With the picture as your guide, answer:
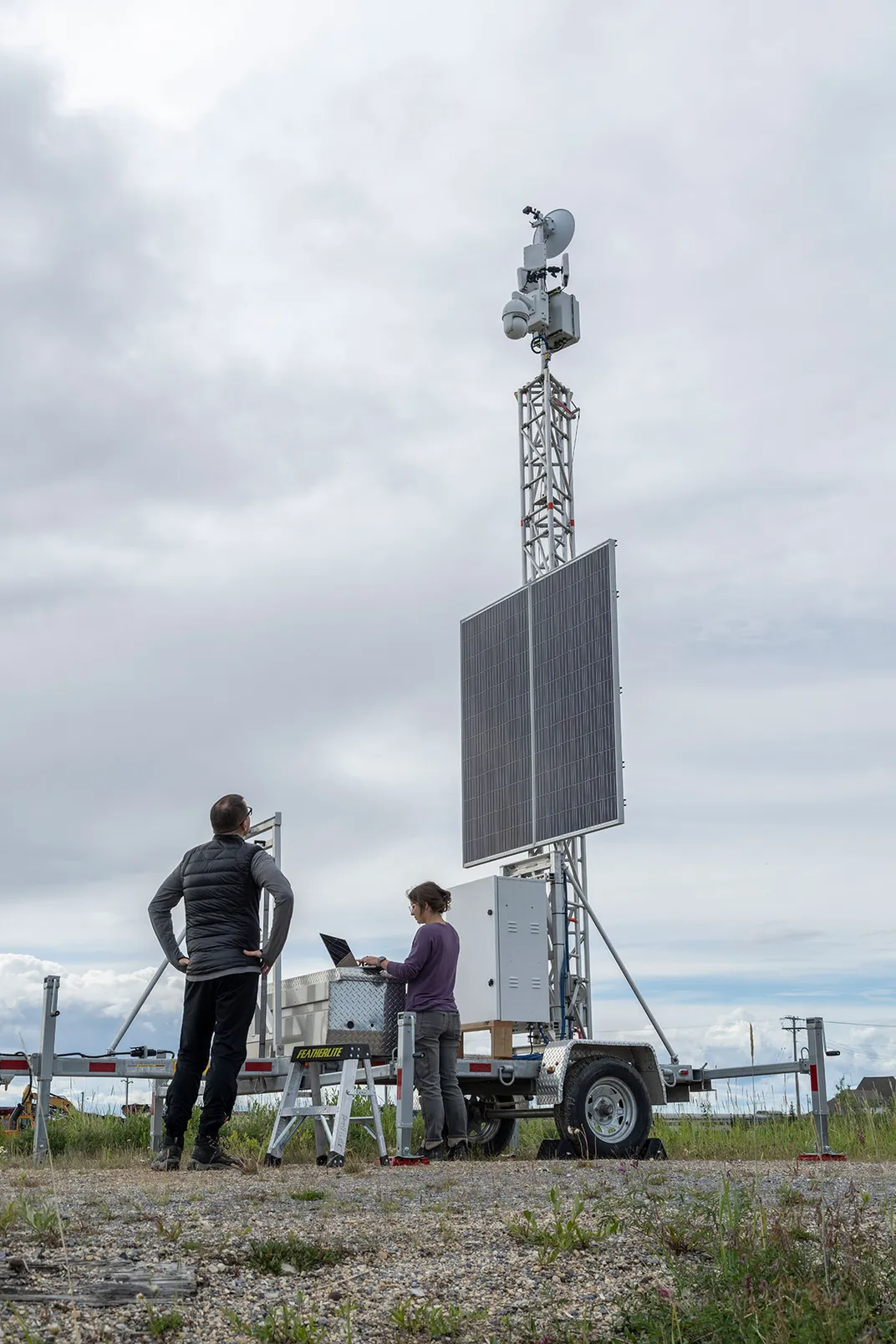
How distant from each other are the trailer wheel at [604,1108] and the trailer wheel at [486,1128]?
1600 mm

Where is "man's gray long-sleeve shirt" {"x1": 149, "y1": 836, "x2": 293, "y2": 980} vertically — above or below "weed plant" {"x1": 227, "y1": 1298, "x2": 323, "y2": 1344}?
above

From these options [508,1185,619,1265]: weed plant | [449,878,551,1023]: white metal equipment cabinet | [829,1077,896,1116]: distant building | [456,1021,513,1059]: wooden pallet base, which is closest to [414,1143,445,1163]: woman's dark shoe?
[456,1021,513,1059]: wooden pallet base

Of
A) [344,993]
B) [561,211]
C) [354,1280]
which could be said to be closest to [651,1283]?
[354,1280]

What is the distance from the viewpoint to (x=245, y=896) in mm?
7789

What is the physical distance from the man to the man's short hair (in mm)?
120

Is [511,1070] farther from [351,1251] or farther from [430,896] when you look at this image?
[351,1251]

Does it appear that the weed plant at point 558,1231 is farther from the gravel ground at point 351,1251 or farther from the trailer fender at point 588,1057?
the trailer fender at point 588,1057

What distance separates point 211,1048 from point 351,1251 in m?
2.92

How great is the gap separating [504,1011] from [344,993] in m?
2.06

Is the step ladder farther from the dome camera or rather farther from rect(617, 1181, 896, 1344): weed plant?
Answer: the dome camera

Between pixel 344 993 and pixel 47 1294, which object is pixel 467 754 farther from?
pixel 47 1294

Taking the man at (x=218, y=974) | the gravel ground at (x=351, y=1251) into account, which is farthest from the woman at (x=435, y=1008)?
the gravel ground at (x=351, y=1251)

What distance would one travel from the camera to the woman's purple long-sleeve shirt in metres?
9.50

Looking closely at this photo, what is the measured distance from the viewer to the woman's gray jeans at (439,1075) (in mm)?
9195
